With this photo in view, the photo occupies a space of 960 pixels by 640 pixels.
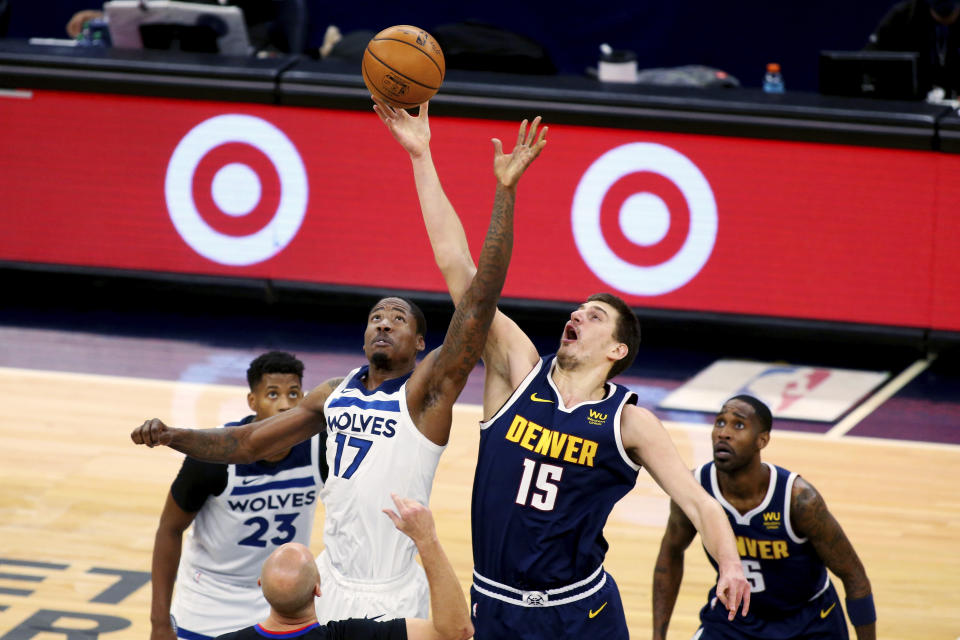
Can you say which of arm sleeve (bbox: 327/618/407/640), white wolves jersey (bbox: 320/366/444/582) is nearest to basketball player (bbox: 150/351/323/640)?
white wolves jersey (bbox: 320/366/444/582)

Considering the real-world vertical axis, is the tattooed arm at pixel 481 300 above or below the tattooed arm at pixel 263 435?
above

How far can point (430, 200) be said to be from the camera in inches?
204

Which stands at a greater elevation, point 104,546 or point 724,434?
point 724,434

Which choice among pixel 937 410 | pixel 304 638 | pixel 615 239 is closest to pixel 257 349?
pixel 615 239

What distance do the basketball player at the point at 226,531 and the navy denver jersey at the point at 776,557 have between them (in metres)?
1.78

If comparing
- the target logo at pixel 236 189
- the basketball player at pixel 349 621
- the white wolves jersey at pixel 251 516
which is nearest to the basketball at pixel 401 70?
the white wolves jersey at pixel 251 516

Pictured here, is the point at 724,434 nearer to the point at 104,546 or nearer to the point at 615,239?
the point at 104,546

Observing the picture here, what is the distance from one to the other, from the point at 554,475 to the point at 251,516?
152 cm

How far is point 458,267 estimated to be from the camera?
5121 millimetres

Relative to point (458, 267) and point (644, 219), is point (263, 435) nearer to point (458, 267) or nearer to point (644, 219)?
point (458, 267)

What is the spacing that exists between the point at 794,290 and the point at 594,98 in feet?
6.83

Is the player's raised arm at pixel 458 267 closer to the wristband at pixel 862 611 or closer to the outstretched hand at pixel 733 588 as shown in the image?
the outstretched hand at pixel 733 588

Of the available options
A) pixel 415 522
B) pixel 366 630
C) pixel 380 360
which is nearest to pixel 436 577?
pixel 415 522

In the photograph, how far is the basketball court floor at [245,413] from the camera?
737 centimetres
